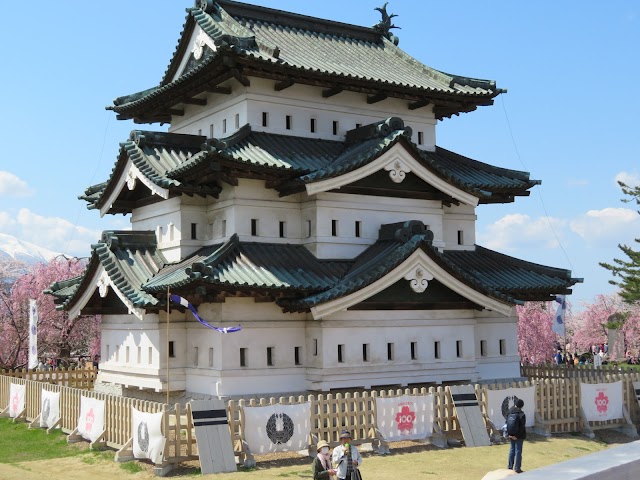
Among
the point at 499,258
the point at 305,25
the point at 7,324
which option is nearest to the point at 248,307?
the point at 499,258

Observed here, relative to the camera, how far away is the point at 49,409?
25578 millimetres

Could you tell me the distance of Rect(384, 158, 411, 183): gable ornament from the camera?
26.9 metres

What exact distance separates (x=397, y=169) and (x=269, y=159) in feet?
14.8

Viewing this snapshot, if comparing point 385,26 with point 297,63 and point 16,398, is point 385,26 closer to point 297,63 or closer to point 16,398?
point 297,63

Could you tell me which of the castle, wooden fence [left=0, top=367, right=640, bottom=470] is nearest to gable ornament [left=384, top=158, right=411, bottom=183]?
the castle

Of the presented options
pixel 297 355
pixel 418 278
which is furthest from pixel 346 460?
pixel 418 278

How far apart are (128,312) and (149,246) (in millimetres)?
2515

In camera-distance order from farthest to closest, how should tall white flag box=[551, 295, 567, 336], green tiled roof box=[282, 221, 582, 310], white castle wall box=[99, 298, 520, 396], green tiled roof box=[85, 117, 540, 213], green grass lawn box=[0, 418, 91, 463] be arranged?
1. tall white flag box=[551, 295, 567, 336]
2. green tiled roof box=[85, 117, 540, 213]
3. white castle wall box=[99, 298, 520, 396]
4. green tiled roof box=[282, 221, 582, 310]
5. green grass lawn box=[0, 418, 91, 463]

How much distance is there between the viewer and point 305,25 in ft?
108

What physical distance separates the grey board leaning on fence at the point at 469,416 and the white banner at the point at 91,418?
1001 cm

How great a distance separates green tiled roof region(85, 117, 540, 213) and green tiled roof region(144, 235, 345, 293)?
2.15 metres

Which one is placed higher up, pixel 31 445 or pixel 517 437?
pixel 517 437

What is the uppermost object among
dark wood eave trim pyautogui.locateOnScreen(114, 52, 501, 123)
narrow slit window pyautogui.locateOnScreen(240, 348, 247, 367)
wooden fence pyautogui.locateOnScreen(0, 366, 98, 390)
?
dark wood eave trim pyautogui.locateOnScreen(114, 52, 501, 123)

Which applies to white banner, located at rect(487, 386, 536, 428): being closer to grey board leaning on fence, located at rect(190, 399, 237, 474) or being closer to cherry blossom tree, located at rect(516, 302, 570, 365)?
grey board leaning on fence, located at rect(190, 399, 237, 474)
